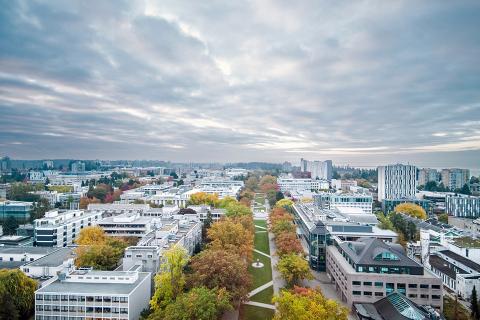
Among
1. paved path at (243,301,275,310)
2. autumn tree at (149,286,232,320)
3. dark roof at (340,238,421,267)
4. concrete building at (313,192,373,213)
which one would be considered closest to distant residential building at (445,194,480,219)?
concrete building at (313,192,373,213)

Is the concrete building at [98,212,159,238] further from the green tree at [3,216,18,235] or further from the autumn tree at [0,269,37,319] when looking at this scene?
the autumn tree at [0,269,37,319]

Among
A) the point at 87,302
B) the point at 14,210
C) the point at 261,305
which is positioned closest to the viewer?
the point at 87,302

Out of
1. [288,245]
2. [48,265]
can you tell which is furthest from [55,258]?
[288,245]

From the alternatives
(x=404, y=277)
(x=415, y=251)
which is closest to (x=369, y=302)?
(x=404, y=277)

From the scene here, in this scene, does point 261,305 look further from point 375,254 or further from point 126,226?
point 126,226

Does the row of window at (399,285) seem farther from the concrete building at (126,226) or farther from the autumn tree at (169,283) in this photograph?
the concrete building at (126,226)

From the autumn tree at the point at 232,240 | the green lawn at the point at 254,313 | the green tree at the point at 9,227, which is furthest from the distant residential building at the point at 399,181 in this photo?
the green tree at the point at 9,227
